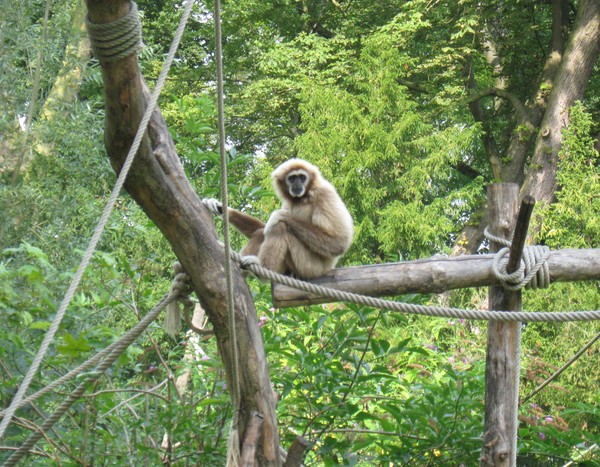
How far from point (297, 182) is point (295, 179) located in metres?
0.04

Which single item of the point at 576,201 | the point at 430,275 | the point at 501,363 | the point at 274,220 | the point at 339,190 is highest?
the point at 339,190

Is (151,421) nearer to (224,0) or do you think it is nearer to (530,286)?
(530,286)

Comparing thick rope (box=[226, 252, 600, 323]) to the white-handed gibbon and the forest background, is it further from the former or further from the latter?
the forest background

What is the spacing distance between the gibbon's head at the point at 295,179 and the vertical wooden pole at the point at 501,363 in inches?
56.2

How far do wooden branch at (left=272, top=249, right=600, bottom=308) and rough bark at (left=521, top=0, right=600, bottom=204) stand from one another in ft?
33.1

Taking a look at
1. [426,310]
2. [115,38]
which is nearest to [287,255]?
[426,310]

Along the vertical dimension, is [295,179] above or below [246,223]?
above

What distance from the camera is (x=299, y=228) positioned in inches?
197

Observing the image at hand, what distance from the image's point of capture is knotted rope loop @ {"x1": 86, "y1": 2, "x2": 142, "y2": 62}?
2775 mm

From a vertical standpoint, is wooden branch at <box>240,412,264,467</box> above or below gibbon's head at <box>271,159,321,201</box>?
below

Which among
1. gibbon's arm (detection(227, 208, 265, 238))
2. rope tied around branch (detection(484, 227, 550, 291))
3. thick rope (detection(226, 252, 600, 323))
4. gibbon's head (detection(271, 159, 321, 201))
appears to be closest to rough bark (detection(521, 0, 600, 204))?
gibbon's head (detection(271, 159, 321, 201))

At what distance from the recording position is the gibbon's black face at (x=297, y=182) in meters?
5.48

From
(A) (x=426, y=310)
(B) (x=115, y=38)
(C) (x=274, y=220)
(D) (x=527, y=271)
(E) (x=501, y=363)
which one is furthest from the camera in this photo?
(C) (x=274, y=220)

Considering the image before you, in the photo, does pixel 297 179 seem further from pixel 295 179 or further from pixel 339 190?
pixel 339 190
